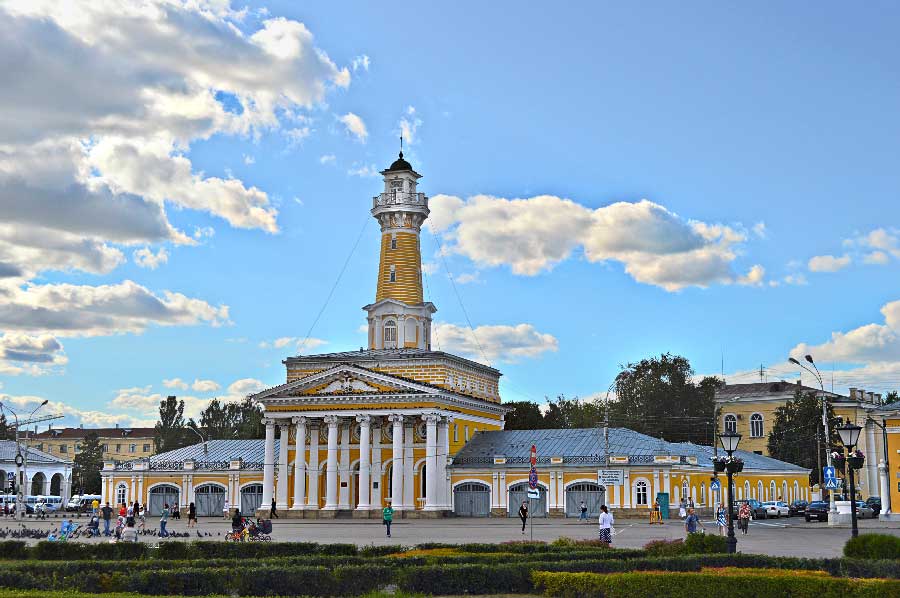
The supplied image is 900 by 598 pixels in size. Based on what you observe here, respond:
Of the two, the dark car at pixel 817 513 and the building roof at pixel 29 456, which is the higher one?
the building roof at pixel 29 456

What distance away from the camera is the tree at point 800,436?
95.8 m

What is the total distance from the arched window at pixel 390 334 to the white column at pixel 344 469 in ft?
25.1

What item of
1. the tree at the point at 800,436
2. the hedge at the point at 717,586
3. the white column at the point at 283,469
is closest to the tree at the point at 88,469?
the white column at the point at 283,469

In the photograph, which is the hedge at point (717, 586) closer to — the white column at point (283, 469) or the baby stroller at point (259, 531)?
the baby stroller at point (259, 531)

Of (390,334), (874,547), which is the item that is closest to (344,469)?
(390,334)

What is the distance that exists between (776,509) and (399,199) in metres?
35.9

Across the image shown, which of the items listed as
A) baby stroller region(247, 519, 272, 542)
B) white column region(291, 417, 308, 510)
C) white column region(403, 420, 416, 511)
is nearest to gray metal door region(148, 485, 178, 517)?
white column region(291, 417, 308, 510)

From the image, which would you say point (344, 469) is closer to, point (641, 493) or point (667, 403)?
point (641, 493)

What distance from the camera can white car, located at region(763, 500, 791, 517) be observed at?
74125 millimetres

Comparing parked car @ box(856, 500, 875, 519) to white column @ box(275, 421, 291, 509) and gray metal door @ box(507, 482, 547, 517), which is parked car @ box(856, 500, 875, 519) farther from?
white column @ box(275, 421, 291, 509)

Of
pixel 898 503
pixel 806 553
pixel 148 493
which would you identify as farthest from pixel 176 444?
pixel 806 553

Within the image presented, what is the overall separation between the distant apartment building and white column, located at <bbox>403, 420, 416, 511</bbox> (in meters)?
104

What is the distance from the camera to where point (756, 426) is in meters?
114

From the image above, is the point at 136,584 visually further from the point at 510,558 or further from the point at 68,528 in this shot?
the point at 68,528
